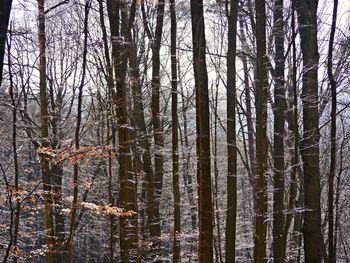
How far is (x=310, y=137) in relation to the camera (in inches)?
357

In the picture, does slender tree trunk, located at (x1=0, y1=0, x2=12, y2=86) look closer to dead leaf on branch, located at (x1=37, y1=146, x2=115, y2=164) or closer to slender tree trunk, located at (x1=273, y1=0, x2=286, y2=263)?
dead leaf on branch, located at (x1=37, y1=146, x2=115, y2=164)

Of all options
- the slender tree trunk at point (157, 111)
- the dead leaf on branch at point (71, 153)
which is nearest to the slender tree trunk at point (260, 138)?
the dead leaf on branch at point (71, 153)

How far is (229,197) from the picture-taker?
10008 millimetres

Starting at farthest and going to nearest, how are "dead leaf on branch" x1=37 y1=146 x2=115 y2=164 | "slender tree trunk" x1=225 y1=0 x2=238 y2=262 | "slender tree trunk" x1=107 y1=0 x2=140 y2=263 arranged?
1. "slender tree trunk" x1=107 y1=0 x2=140 y2=263
2. "slender tree trunk" x1=225 y1=0 x2=238 y2=262
3. "dead leaf on branch" x1=37 y1=146 x2=115 y2=164

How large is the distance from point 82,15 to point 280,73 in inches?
260

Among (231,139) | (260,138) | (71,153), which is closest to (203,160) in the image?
(260,138)

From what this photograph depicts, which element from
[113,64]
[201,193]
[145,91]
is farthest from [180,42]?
[201,193]

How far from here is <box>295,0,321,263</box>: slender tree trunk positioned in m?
8.80

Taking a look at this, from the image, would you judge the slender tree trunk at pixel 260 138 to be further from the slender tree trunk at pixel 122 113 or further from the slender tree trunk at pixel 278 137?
the slender tree trunk at pixel 122 113

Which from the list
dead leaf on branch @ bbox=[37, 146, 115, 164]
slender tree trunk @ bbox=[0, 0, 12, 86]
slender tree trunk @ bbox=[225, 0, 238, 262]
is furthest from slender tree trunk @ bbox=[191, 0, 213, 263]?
slender tree trunk @ bbox=[0, 0, 12, 86]

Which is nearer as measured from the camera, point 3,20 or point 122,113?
point 3,20

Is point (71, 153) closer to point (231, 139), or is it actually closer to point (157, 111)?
point (231, 139)

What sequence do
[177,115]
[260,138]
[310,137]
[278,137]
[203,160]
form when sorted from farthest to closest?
[177,115] < [278,137] < [310,137] < [260,138] < [203,160]

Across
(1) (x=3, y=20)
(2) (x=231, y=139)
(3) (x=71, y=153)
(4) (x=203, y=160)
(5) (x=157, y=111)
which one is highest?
(1) (x=3, y=20)
